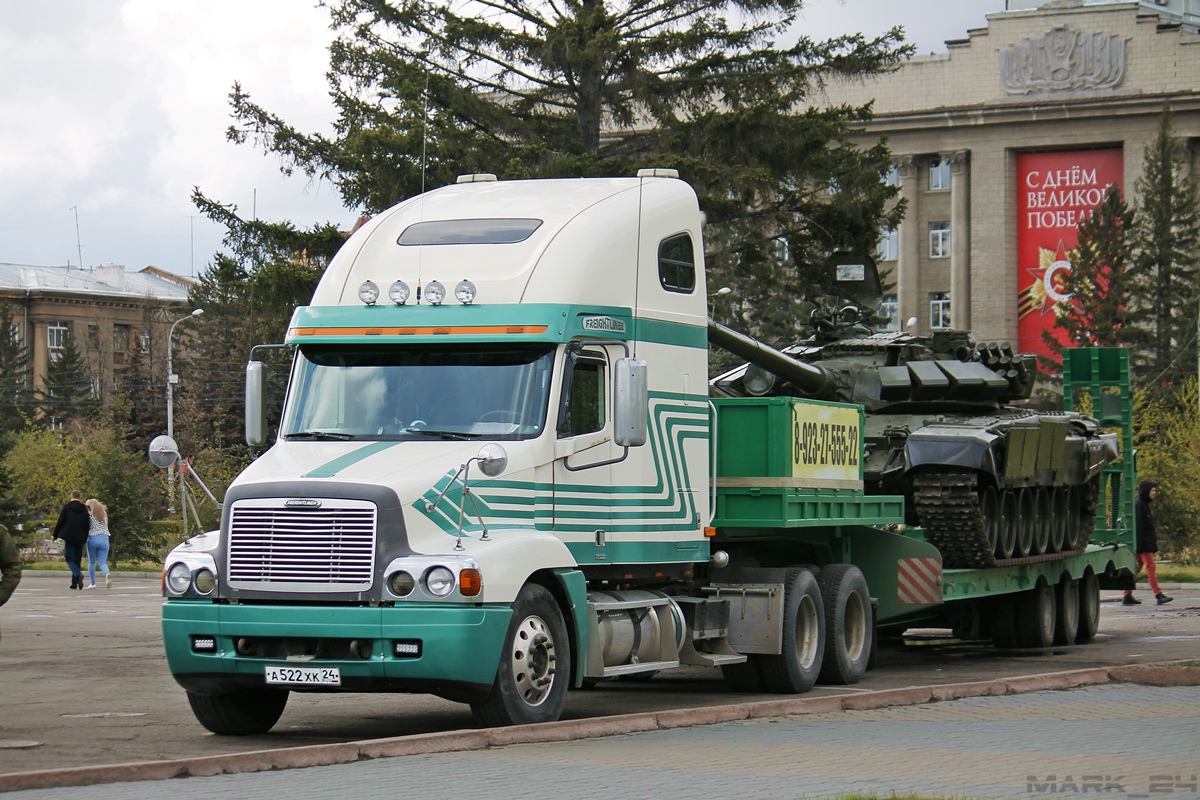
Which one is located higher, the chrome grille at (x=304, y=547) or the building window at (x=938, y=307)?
the building window at (x=938, y=307)

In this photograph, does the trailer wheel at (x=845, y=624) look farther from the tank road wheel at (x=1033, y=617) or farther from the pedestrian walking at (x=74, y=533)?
the pedestrian walking at (x=74, y=533)

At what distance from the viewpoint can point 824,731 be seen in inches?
453

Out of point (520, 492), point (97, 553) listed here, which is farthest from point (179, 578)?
point (97, 553)

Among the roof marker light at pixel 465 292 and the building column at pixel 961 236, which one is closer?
the roof marker light at pixel 465 292

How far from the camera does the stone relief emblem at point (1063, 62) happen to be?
79000 millimetres

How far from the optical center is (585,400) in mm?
12578

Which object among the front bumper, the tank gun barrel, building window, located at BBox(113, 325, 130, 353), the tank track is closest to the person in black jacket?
the tank gun barrel

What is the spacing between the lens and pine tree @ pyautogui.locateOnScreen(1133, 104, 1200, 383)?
70875 mm

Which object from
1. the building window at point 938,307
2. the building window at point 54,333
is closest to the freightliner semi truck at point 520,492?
the building window at point 938,307

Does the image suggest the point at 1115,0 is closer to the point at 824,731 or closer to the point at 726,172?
the point at 726,172

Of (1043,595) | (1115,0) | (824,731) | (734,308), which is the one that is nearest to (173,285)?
(1115,0)

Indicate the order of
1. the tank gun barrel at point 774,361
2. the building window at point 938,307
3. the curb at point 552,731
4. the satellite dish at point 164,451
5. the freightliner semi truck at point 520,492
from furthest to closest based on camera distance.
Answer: the building window at point 938,307 < the tank gun barrel at point 774,361 < the satellite dish at point 164,451 < the freightliner semi truck at point 520,492 < the curb at point 552,731

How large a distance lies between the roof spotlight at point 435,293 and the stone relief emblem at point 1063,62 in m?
71.1

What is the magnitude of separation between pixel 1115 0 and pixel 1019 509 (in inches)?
2535
